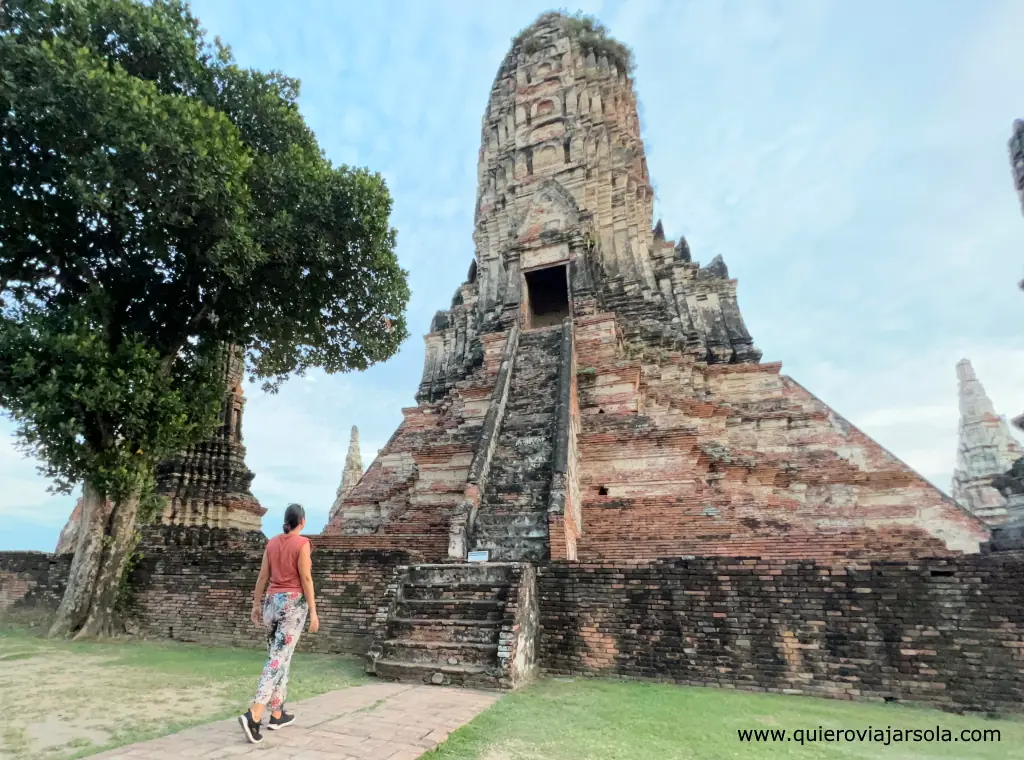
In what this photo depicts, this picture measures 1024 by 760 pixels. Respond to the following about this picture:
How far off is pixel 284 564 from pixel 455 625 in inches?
106

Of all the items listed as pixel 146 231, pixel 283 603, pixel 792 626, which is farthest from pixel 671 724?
pixel 146 231

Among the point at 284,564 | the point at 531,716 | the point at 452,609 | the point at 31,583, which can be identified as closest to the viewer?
the point at 284,564

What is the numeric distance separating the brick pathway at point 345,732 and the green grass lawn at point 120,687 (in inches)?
13.2

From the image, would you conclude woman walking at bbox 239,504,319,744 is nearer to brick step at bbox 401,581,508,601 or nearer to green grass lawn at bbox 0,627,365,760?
green grass lawn at bbox 0,627,365,760

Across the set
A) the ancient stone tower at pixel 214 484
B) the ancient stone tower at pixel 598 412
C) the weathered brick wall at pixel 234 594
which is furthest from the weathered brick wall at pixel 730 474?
the ancient stone tower at pixel 214 484

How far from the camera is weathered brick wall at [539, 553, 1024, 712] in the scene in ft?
17.0

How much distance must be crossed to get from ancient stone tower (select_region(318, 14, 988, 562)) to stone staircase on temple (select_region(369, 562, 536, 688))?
0.97 m

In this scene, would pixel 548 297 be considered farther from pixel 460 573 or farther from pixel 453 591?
pixel 453 591

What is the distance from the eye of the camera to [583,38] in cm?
2408

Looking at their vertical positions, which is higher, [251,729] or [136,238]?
[136,238]

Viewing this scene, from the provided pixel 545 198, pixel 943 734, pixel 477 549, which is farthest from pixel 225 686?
pixel 545 198

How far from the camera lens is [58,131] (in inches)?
308

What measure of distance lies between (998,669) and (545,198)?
16994 millimetres

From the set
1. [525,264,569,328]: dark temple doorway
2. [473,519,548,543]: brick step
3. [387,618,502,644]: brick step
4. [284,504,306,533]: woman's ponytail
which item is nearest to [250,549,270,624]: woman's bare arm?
[284,504,306,533]: woman's ponytail
